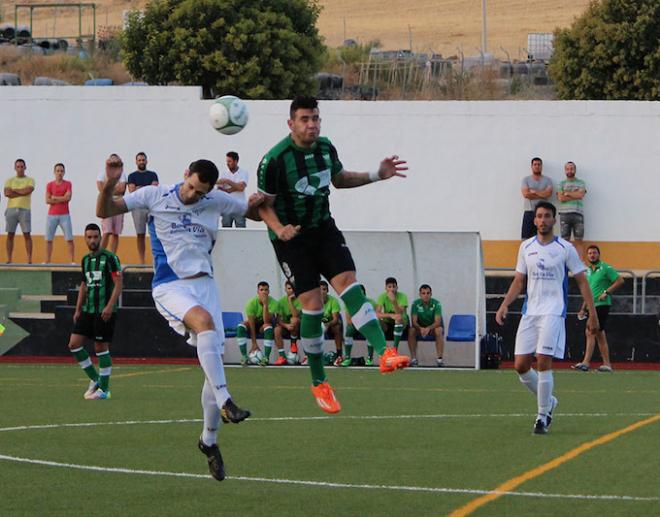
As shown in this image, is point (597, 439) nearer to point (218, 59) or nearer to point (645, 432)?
point (645, 432)

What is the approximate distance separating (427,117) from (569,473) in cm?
1988

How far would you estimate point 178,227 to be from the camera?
1070cm

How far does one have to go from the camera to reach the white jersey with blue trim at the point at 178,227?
1069cm

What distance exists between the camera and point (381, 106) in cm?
3034

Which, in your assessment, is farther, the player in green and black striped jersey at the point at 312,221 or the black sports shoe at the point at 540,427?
the black sports shoe at the point at 540,427

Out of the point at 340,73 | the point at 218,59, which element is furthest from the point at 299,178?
the point at 340,73

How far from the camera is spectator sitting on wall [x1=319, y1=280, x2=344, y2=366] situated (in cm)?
2397

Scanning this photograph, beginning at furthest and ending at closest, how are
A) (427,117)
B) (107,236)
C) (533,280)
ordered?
(427,117) < (107,236) < (533,280)

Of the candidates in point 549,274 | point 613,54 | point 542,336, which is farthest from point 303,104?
point 613,54

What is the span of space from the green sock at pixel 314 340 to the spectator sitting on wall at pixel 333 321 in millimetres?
11721

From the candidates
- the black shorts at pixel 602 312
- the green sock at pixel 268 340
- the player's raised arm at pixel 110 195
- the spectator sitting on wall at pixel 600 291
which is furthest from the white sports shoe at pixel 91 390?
the black shorts at pixel 602 312

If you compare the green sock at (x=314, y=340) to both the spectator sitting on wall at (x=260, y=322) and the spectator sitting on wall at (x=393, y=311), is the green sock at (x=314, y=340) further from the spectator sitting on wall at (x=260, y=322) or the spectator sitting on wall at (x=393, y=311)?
the spectator sitting on wall at (x=260, y=322)

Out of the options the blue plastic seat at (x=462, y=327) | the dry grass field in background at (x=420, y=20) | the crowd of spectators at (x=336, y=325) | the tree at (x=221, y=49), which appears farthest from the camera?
the dry grass field in background at (x=420, y=20)

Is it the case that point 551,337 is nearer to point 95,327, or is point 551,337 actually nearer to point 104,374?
point 104,374
